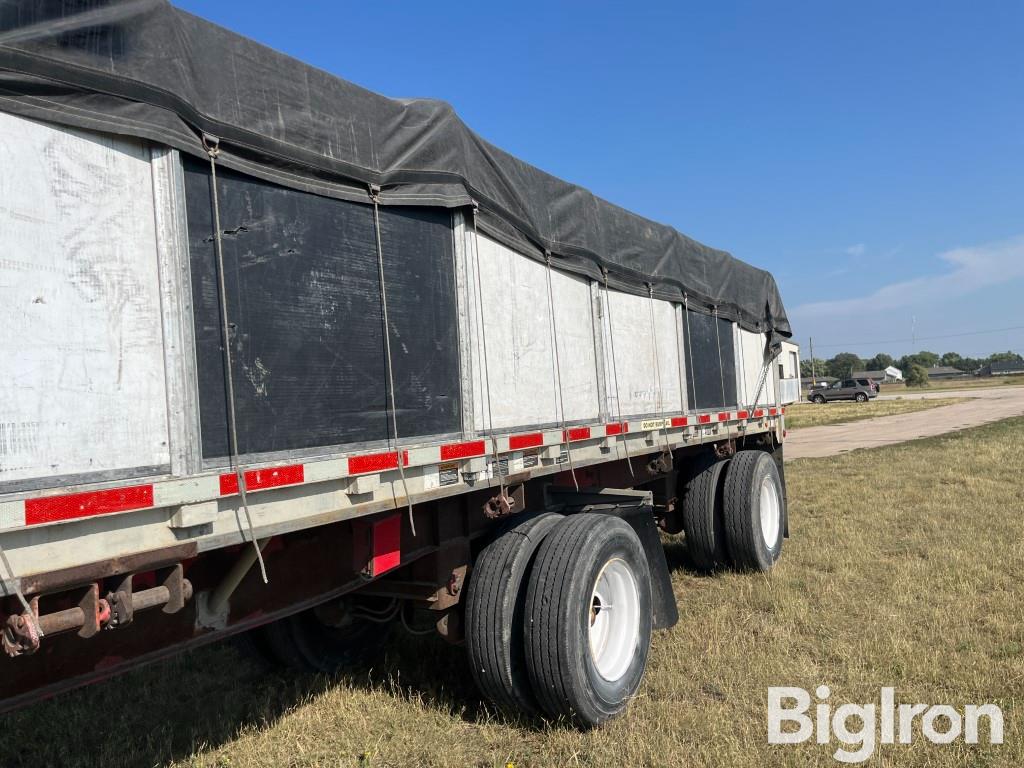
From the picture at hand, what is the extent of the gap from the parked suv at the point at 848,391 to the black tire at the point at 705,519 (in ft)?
160

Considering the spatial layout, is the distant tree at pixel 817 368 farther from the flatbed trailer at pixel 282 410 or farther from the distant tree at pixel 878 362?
the flatbed trailer at pixel 282 410

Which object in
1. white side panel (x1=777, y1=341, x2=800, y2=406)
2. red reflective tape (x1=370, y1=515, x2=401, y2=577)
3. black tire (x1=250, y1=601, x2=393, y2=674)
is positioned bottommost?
black tire (x1=250, y1=601, x2=393, y2=674)

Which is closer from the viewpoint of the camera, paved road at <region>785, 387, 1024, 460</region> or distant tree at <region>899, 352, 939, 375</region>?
paved road at <region>785, 387, 1024, 460</region>

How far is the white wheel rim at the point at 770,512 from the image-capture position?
711cm

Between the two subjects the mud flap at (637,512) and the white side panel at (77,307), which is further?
the mud flap at (637,512)

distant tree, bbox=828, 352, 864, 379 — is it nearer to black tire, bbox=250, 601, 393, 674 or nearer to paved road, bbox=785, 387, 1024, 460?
paved road, bbox=785, 387, 1024, 460

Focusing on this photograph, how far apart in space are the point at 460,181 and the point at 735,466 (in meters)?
4.33

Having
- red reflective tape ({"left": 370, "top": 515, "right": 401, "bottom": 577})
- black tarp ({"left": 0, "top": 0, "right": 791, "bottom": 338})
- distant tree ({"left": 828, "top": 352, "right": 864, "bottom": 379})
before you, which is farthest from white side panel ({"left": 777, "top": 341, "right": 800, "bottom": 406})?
distant tree ({"left": 828, "top": 352, "right": 864, "bottom": 379})

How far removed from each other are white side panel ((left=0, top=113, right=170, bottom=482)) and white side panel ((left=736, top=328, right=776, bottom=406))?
6136 millimetres

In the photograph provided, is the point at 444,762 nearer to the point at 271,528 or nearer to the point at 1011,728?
the point at 271,528

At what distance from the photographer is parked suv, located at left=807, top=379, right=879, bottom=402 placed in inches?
1999

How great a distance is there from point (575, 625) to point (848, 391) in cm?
5254

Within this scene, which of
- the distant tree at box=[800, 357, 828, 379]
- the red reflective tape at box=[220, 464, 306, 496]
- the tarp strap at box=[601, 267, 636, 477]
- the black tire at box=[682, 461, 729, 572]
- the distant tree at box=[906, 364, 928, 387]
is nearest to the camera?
the red reflective tape at box=[220, 464, 306, 496]

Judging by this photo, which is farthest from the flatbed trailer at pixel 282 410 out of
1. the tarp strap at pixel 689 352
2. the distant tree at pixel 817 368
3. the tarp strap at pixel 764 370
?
the distant tree at pixel 817 368
